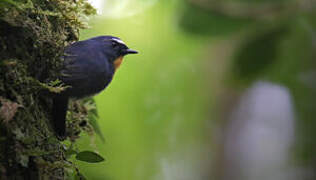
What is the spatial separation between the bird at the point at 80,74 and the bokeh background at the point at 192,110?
315 centimetres

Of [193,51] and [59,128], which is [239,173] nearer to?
[193,51]

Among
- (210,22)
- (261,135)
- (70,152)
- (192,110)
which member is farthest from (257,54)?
(261,135)

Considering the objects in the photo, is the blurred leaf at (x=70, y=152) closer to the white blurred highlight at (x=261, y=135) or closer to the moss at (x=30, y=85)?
the moss at (x=30, y=85)

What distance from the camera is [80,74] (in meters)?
2.09

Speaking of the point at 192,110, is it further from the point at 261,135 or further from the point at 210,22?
the point at 210,22

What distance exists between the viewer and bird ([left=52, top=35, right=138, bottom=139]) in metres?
2.07

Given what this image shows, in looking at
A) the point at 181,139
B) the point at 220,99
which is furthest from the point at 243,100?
the point at 181,139

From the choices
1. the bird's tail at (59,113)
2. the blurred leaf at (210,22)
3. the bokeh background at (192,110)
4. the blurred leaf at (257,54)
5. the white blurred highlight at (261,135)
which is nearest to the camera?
the bird's tail at (59,113)

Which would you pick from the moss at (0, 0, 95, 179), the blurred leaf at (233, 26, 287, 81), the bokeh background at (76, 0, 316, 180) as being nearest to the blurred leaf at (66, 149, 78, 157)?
the moss at (0, 0, 95, 179)

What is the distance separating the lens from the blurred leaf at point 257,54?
3.17m

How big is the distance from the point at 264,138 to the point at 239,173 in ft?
7.53

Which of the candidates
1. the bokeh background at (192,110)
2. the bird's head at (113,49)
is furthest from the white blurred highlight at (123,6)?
the bird's head at (113,49)

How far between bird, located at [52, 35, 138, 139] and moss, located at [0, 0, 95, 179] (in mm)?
35

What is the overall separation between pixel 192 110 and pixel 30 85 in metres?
7.03
